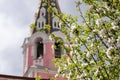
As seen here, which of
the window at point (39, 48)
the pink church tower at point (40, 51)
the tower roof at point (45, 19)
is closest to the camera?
the pink church tower at point (40, 51)

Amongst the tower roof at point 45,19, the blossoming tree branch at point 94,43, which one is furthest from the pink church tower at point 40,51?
the blossoming tree branch at point 94,43

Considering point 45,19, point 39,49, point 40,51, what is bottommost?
point 40,51

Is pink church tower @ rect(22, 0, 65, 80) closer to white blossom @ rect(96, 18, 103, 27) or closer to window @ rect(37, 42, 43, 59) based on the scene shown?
window @ rect(37, 42, 43, 59)

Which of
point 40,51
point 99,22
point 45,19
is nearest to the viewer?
point 99,22

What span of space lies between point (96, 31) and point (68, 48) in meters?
0.91

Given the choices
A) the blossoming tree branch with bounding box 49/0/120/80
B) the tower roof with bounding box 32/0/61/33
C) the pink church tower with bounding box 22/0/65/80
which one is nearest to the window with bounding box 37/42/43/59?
the pink church tower with bounding box 22/0/65/80

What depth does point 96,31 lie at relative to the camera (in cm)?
788

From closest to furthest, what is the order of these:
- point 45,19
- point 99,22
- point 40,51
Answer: point 99,22
point 40,51
point 45,19

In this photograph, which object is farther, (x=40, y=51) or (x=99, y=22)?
(x=40, y=51)

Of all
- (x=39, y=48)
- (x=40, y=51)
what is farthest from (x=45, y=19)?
(x=40, y=51)

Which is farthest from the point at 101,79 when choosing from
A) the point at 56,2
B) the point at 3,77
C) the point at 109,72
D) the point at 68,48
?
the point at 56,2

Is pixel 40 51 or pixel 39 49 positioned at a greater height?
pixel 39 49

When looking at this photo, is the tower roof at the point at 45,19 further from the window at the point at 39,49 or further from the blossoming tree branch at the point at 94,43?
the blossoming tree branch at the point at 94,43

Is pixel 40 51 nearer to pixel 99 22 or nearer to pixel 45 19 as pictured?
pixel 45 19
